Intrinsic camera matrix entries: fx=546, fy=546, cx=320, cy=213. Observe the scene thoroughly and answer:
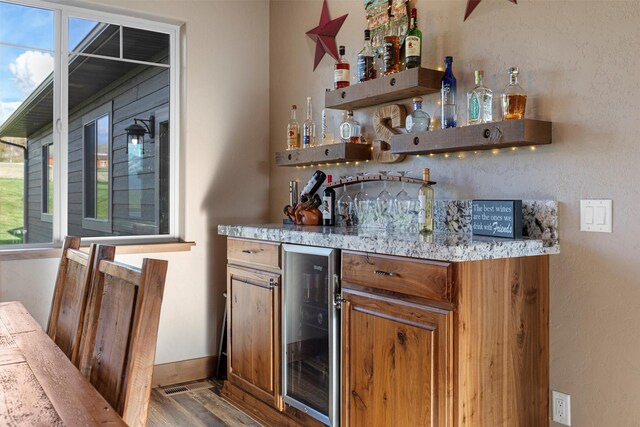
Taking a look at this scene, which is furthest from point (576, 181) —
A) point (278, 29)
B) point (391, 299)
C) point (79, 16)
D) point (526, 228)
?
point (79, 16)

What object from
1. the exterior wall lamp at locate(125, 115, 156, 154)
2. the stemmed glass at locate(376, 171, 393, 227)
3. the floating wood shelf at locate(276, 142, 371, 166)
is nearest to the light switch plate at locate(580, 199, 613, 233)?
the stemmed glass at locate(376, 171, 393, 227)

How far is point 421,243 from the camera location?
1.88 m

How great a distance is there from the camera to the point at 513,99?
2.12m

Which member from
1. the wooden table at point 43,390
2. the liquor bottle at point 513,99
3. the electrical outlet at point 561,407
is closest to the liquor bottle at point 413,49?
the liquor bottle at point 513,99

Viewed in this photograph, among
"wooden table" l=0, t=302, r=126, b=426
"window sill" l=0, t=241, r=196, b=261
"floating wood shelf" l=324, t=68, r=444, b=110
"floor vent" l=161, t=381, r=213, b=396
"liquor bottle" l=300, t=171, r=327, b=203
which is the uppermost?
"floating wood shelf" l=324, t=68, r=444, b=110

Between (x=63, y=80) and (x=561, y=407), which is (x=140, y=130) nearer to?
(x=63, y=80)

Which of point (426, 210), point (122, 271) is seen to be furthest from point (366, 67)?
point (122, 271)

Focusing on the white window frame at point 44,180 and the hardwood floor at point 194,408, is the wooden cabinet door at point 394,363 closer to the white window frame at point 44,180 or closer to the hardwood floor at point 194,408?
the hardwood floor at point 194,408

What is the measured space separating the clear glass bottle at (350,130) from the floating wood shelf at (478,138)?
1.68 feet

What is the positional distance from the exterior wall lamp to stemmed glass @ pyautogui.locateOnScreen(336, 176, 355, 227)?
4.39 feet

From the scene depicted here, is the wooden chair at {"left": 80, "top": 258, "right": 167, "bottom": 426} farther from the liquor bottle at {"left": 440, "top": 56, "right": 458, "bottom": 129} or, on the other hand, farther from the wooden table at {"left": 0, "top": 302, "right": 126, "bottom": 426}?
the liquor bottle at {"left": 440, "top": 56, "right": 458, "bottom": 129}

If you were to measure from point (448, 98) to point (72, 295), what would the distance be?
1.71 meters

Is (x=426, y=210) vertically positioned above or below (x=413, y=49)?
below

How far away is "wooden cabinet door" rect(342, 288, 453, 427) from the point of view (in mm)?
1819
